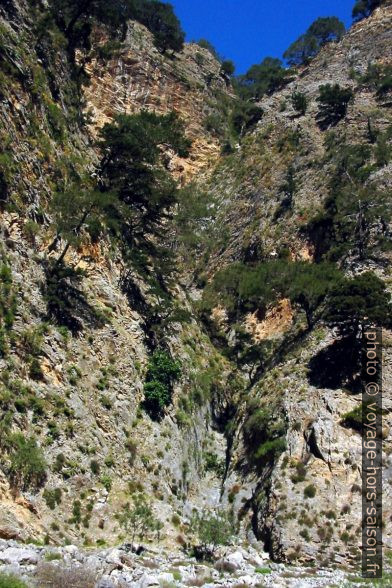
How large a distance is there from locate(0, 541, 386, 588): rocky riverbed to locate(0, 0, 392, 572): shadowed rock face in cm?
56

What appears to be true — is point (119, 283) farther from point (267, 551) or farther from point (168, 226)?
point (168, 226)

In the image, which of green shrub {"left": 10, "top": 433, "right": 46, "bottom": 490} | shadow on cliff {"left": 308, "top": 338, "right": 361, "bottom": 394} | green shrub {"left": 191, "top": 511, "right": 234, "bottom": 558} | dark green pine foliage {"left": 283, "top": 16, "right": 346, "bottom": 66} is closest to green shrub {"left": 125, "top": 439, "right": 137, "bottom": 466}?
green shrub {"left": 191, "top": 511, "right": 234, "bottom": 558}

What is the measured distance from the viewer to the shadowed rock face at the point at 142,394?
24391mm

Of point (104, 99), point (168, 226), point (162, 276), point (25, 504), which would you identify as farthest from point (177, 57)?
point (25, 504)

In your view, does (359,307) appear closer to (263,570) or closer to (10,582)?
(263,570)

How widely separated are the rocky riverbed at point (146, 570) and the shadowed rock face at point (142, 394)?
56 centimetres

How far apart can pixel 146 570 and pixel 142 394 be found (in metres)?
14.2

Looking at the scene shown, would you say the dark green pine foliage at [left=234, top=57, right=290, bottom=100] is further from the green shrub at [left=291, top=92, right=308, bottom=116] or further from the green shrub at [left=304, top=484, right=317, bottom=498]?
the green shrub at [left=304, top=484, right=317, bottom=498]

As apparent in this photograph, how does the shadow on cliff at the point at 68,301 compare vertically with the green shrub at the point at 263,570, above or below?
above

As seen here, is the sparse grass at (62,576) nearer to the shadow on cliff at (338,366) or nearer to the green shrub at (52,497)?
the green shrub at (52,497)

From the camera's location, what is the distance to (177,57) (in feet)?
251

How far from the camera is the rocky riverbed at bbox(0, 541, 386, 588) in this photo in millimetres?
13766

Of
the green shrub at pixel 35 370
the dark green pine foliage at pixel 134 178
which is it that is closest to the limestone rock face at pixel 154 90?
the dark green pine foliage at pixel 134 178

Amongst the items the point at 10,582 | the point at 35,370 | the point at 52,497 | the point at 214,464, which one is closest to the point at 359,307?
the point at 214,464
